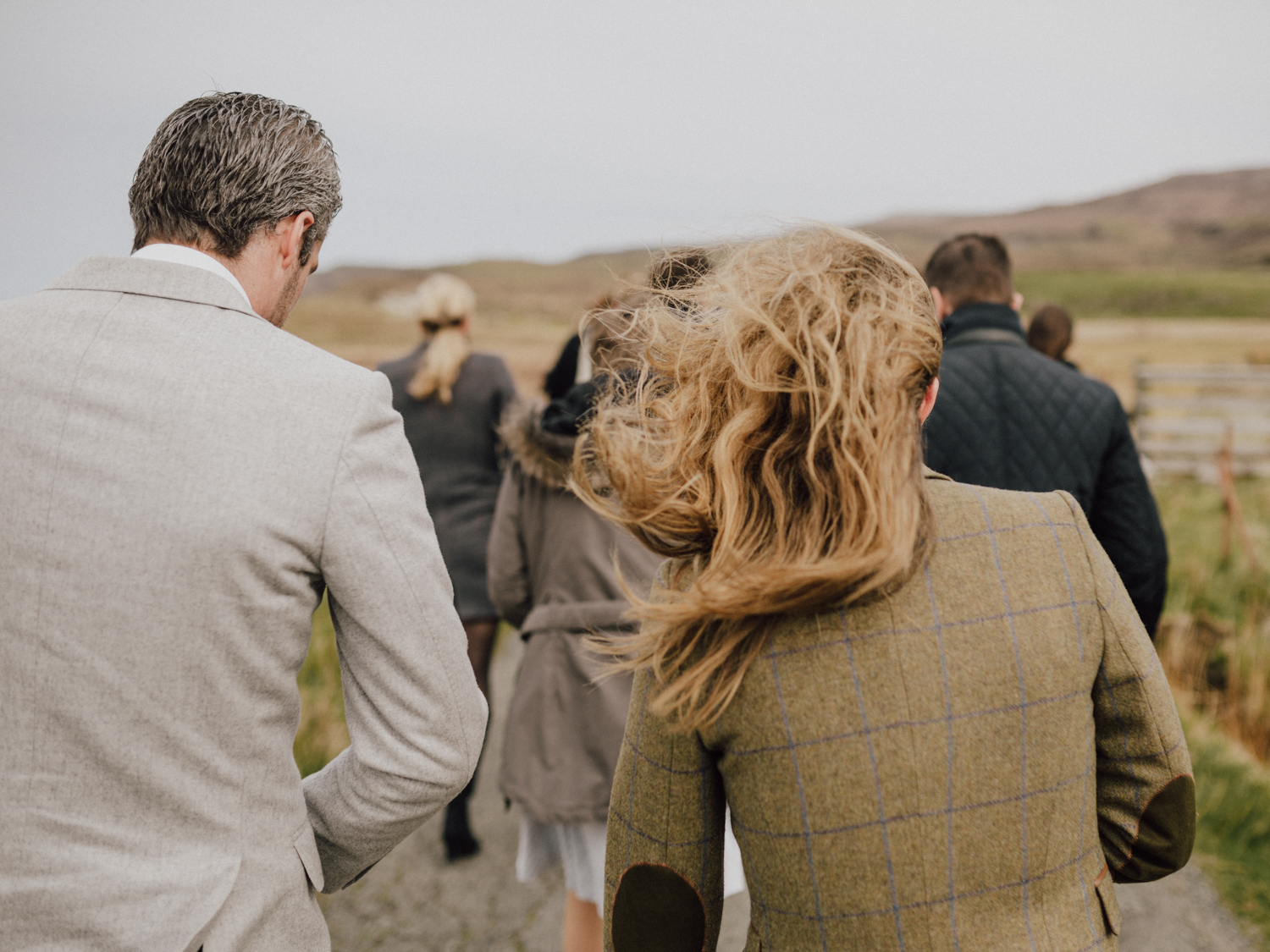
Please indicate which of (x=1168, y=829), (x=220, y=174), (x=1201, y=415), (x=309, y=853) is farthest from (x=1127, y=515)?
(x=1201, y=415)

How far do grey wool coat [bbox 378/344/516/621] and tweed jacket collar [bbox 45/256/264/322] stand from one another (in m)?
2.49

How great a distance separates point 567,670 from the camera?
8.38ft

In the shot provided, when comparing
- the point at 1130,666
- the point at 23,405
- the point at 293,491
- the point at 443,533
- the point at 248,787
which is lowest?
the point at 443,533

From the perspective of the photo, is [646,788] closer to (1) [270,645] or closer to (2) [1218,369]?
(1) [270,645]

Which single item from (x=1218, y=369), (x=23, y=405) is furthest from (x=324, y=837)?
(x=1218, y=369)

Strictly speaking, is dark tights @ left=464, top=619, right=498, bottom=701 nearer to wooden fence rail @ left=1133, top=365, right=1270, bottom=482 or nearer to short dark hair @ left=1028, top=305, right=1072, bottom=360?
short dark hair @ left=1028, top=305, right=1072, bottom=360

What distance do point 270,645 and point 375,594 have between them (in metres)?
0.15

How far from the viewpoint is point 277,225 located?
1.32m

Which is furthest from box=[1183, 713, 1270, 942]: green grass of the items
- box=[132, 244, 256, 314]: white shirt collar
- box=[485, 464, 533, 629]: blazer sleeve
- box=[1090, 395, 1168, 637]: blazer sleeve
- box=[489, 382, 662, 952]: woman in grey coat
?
box=[132, 244, 256, 314]: white shirt collar

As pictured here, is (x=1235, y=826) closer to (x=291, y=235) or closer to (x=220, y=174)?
(x=291, y=235)

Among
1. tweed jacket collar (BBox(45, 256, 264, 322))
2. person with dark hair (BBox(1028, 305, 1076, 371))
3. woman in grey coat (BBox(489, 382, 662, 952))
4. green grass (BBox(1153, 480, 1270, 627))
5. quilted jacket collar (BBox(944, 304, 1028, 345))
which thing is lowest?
green grass (BBox(1153, 480, 1270, 627))

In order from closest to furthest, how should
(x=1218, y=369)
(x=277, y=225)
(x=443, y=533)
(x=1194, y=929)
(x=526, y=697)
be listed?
(x=277, y=225) < (x=526, y=697) < (x=1194, y=929) < (x=443, y=533) < (x=1218, y=369)

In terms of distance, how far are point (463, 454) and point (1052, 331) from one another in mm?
3405

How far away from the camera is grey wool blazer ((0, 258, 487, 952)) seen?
3.51ft
